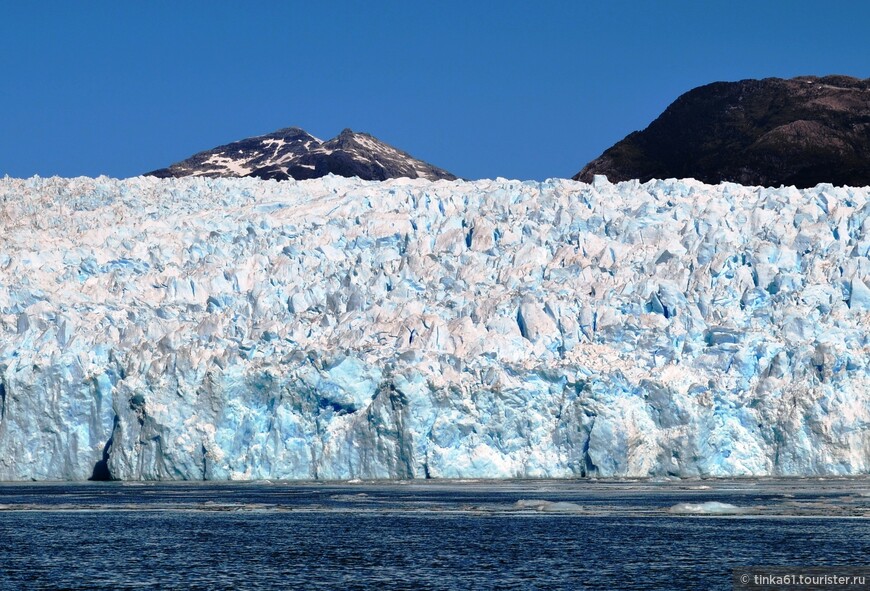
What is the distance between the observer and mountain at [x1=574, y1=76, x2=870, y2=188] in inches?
3332

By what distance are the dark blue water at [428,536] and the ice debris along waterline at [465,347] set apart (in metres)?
1.83

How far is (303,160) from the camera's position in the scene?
3937 inches

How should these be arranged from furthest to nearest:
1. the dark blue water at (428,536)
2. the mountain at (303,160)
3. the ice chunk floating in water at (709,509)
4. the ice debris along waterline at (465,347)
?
the mountain at (303,160), the ice debris along waterline at (465,347), the ice chunk floating in water at (709,509), the dark blue water at (428,536)

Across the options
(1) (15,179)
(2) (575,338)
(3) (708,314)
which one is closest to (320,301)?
(2) (575,338)

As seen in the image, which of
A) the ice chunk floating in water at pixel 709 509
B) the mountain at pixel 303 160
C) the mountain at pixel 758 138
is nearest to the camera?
the ice chunk floating in water at pixel 709 509

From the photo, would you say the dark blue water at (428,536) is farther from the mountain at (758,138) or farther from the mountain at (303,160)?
the mountain at (303,160)

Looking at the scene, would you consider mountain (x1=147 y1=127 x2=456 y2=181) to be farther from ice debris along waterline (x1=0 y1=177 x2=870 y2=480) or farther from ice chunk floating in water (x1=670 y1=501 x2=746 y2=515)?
ice chunk floating in water (x1=670 y1=501 x2=746 y2=515)

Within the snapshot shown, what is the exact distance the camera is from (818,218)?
162 ft

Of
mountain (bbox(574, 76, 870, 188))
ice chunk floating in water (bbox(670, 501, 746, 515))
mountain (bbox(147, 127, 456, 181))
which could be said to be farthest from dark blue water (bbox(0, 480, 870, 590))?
mountain (bbox(147, 127, 456, 181))

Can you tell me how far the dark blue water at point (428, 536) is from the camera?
22031 mm

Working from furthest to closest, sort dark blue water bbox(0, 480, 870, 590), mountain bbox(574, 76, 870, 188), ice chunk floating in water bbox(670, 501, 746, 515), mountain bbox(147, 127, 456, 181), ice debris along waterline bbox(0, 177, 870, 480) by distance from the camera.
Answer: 1. mountain bbox(147, 127, 456, 181)
2. mountain bbox(574, 76, 870, 188)
3. ice debris along waterline bbox(0, 177, 870, 480)
4. ice chunk floating in water bbox(670, 501, 746, 515)
5. dark blue water bbox(0, 480, 870, 590)

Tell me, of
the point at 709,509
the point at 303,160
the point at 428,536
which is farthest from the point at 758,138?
the point at 428,536

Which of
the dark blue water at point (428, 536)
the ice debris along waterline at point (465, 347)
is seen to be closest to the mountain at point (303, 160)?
the ice debris along waterline at point (465, 347)

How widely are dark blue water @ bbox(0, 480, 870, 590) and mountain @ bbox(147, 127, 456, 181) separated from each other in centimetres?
5822
